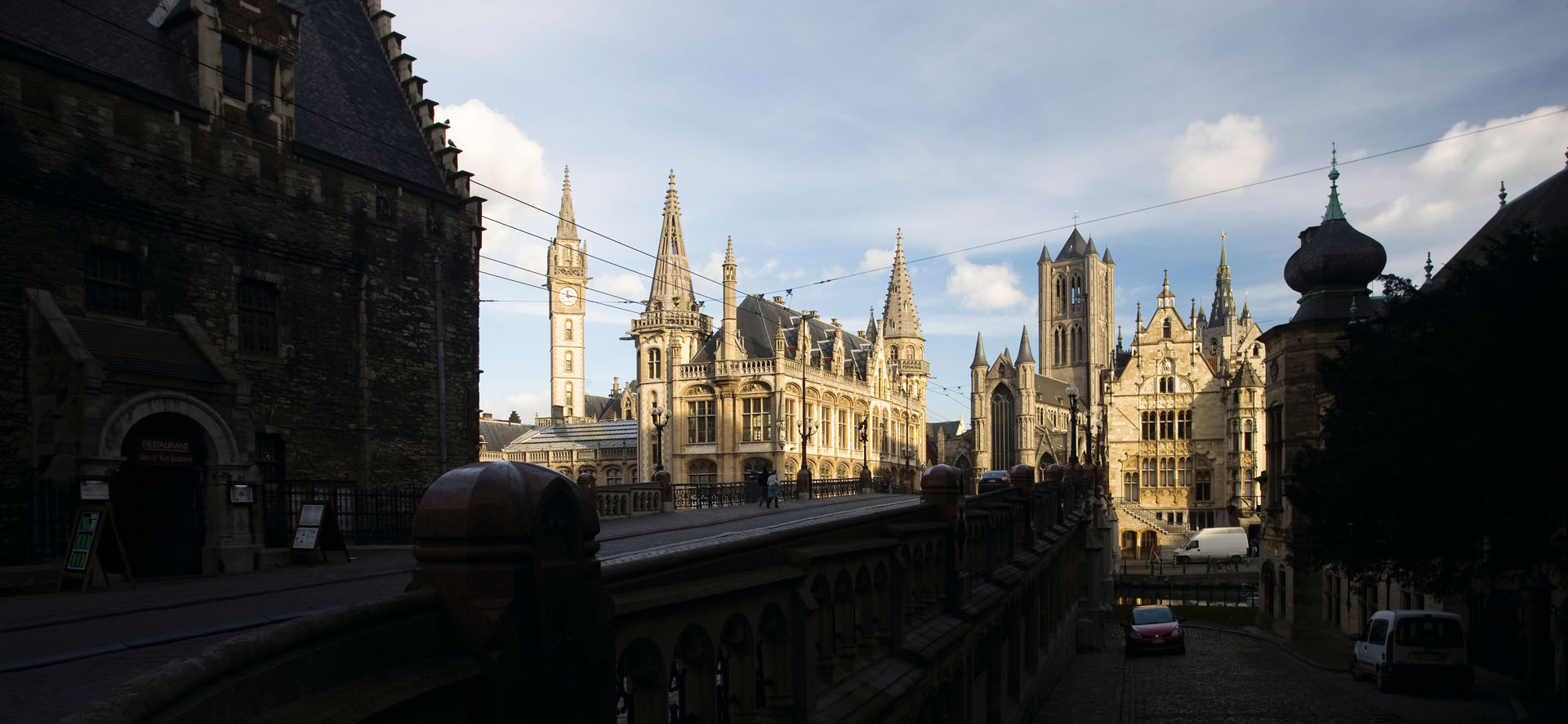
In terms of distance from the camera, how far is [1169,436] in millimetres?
82688

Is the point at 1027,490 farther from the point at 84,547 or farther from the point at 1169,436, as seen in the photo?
the point at 1169,436

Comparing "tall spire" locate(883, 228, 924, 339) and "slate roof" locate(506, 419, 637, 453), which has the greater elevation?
"tall spire" locate(883, 228, 924, 339)

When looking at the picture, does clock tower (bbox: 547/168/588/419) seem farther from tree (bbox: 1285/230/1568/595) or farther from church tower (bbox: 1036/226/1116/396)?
tree (bbox: 1285/230/1568/595)

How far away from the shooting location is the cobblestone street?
68.4ft

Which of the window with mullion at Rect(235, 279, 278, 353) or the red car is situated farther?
the red car

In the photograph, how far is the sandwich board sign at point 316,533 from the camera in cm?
1597

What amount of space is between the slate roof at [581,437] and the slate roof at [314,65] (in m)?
52.7

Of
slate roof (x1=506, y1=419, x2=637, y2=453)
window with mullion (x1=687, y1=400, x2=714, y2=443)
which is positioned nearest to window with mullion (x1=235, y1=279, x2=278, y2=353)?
window with mullion (x1=687, y1=400, x2=714, y2=443)

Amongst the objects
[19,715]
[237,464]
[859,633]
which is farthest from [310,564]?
[19,715]

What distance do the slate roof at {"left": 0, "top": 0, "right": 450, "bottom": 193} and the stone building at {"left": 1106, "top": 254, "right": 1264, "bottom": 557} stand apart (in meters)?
66.6

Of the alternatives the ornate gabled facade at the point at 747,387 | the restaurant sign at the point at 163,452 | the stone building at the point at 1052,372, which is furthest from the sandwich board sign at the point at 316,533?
the stone building at the point at 1052,372

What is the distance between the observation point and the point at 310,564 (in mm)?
15867

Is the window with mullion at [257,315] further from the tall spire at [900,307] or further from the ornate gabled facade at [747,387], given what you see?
the tall spire at [900,307]

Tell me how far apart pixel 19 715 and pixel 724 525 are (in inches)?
705
